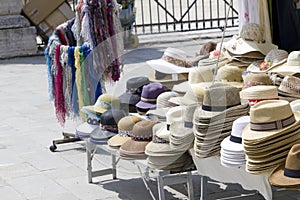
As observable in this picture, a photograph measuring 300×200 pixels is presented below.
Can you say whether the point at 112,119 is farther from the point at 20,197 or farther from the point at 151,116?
the point at 20,197

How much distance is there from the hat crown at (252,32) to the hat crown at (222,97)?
102 cm

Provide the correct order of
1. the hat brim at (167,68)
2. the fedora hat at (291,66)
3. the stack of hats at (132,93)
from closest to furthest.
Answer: the fedora hat at (291,66) → the stack of hats at (132,93) → the hat brim at (167,68)

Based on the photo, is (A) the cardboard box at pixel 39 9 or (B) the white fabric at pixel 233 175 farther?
(A) the cardboard box at pixel 39 9

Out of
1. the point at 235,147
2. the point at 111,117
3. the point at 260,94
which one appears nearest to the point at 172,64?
the point at 111,117

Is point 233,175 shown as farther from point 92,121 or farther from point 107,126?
point 92,121

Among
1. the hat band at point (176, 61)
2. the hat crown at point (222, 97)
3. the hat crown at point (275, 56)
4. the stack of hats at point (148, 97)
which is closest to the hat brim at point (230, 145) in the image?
the hat crown at point (222, 97)

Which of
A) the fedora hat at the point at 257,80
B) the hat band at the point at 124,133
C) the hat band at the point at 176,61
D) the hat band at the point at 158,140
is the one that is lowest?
the hat band at the point at 124,133

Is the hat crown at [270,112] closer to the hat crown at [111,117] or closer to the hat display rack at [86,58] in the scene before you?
the hat crown at [111,117]

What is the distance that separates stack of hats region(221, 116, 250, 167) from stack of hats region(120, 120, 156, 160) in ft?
2.59

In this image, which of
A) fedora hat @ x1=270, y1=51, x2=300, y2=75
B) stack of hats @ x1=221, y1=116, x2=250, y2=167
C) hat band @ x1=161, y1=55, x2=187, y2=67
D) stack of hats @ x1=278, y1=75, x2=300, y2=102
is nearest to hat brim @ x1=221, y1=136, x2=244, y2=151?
stack of hats @ x1=221, y1=116, x2=250, y2=167

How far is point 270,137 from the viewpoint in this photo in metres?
3.96

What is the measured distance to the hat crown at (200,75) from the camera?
205 inches

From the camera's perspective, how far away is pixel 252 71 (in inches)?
198

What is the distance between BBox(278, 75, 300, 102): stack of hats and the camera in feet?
14.7
